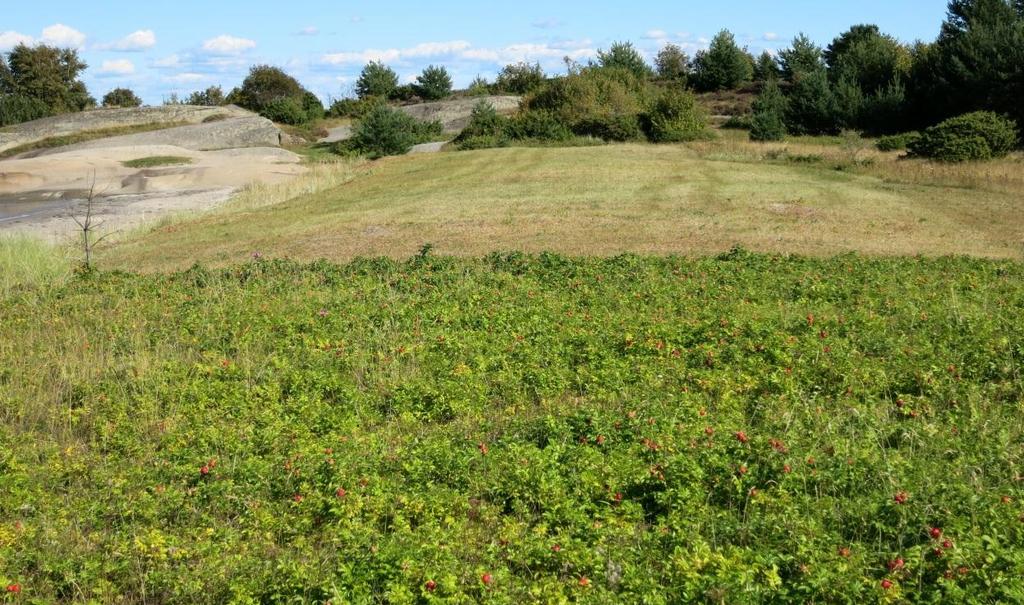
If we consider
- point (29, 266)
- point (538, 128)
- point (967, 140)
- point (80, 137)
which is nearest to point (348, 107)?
point (80, 137)

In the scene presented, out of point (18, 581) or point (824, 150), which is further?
point (824, 150)

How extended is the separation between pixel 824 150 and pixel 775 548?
1187 inches

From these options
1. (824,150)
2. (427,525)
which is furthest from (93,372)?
(824,150)

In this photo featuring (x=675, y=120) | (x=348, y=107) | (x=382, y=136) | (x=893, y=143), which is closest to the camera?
(x=893, y=143)

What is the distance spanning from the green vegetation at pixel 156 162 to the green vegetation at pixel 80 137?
1174 cm

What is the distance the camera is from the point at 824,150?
1289 inches

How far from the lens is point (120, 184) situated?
32250 mm

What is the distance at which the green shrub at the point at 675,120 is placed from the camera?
3812 centimetres

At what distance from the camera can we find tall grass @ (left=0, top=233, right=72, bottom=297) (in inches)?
536

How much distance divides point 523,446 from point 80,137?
4789 centimetres

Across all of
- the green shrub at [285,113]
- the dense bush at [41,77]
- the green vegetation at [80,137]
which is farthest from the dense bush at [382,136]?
the dense bush at [41,77]

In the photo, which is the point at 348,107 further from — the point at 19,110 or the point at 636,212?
the point at 636,212

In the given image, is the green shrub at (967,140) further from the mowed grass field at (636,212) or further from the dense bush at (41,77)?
the dense bush at (41,77)

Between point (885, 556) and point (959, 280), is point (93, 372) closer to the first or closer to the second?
point (885, 556)
